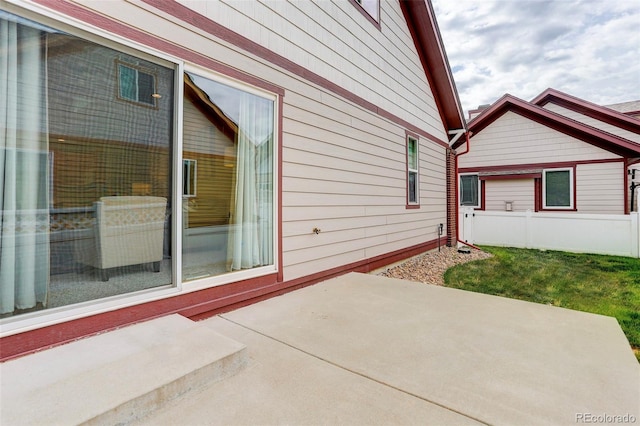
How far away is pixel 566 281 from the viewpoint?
16.6 feet

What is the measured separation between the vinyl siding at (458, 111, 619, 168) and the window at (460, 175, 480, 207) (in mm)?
467

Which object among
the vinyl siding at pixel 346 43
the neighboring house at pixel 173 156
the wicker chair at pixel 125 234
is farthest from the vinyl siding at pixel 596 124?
the wicker chair at pixel 125 234

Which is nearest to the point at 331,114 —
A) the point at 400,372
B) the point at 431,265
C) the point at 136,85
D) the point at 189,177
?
the point at 189,177

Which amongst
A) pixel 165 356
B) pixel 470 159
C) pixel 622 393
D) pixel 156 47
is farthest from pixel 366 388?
pixel 470 159

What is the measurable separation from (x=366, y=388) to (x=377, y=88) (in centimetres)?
500

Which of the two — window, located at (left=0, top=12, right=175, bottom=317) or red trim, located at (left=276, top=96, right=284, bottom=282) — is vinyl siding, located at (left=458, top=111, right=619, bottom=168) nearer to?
red trim, located at (left=276, top=96, right=284, bottom=282)

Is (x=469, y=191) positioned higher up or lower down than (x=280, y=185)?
higher up

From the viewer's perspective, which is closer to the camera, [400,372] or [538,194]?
[400,372]

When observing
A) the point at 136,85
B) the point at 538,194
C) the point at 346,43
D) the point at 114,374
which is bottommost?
the point at 114,374

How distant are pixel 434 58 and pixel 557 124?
5257 millimetres

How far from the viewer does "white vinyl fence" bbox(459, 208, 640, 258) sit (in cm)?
736

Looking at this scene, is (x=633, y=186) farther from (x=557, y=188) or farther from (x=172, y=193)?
(x=172, y=193)

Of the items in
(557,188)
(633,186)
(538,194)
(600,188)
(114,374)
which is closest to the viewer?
(114,374)

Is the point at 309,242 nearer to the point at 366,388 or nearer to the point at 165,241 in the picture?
the point at 165,241
